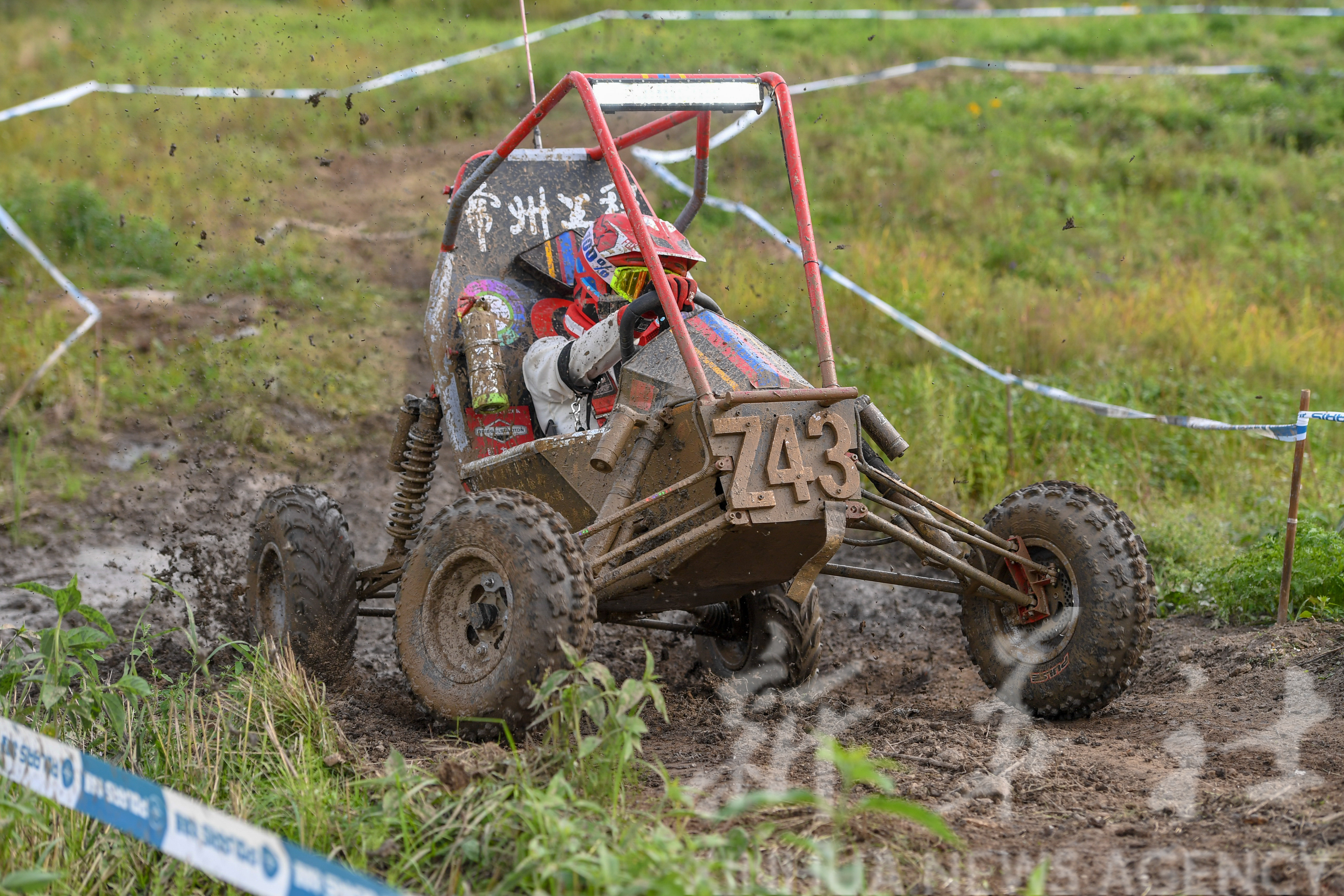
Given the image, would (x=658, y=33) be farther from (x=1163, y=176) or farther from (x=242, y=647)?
(x=242, y=647)

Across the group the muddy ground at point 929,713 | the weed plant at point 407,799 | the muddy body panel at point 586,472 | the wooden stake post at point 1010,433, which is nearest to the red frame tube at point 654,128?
the muddy body panel at point 586,472

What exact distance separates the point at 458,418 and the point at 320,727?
1622 millimetres

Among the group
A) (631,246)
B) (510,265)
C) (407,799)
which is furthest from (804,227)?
(407,799)

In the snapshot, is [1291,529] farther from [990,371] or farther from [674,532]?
[674,532]

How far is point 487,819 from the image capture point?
2908 millimetres

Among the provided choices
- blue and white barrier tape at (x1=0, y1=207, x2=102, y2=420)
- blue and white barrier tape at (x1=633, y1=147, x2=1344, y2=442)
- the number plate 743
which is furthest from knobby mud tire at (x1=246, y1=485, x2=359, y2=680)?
blue and white barrier tape at (x1=0, y1=207, x2=102, y2=420)

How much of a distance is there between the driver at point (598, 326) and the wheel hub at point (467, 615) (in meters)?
0.80

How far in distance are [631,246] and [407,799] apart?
203 centimetres

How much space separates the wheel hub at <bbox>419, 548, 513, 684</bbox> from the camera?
12.1ft

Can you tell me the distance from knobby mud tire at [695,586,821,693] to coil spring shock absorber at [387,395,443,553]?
1.49 metres

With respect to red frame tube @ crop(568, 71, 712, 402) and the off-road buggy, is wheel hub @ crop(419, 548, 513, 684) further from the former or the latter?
red frame tube @ crop(568, 71, 712, 402)

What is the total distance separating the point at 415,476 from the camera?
16.9 feet

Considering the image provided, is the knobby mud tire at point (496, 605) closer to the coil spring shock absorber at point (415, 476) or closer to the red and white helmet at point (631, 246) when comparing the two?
the red and white helmet at point (631, 246)

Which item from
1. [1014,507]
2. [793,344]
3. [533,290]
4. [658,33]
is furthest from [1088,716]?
[658,33]
